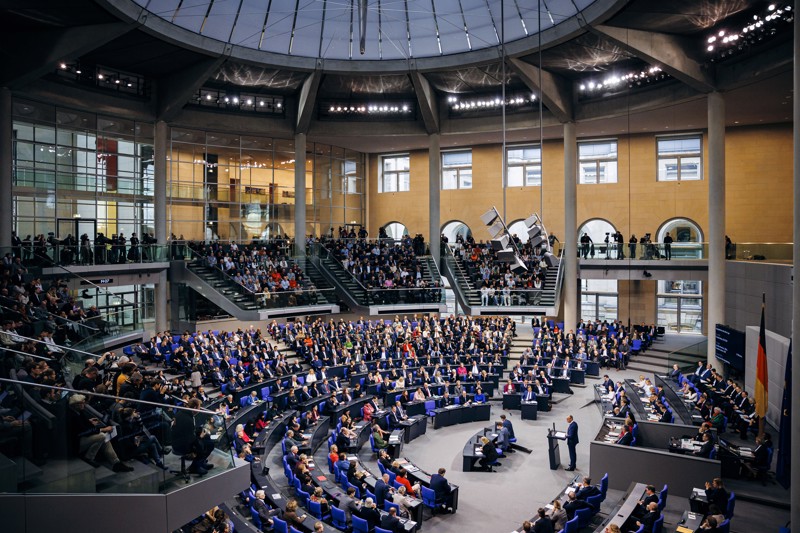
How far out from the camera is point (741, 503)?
1243 cm

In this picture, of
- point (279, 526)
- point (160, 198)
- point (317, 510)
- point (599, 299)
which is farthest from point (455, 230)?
point (279, 526)

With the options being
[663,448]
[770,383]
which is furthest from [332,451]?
[770,383]

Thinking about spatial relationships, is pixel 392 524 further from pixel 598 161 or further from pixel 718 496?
pixel 598 161

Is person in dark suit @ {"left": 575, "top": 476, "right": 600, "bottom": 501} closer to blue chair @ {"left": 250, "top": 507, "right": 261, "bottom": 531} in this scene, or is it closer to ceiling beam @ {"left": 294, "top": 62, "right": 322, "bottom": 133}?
blue chair @ {"left": 250, "top": 507, "right": 261, "bottom": 531}

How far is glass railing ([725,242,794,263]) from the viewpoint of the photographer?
20.3 meters

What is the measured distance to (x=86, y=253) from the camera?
2195 cm

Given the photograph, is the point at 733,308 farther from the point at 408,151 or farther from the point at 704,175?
the point at 408,151

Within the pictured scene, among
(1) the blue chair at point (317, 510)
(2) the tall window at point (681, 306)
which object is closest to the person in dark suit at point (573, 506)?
(1) the blue chair at point (317, 510)

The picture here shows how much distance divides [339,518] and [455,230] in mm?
27770

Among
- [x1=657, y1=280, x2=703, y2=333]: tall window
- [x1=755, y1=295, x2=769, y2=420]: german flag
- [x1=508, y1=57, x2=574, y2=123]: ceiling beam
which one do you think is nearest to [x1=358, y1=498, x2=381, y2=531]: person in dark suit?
[x1=755, y1=295, x2=769, y2=420]: german flag

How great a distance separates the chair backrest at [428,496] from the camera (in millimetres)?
12492

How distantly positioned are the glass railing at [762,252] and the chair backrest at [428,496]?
14.7m

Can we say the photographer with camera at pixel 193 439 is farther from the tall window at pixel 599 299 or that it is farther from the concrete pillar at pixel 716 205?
the tall window at pixel 599 299

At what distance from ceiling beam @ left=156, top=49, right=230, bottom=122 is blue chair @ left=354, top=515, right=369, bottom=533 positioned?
19868 millimetres
